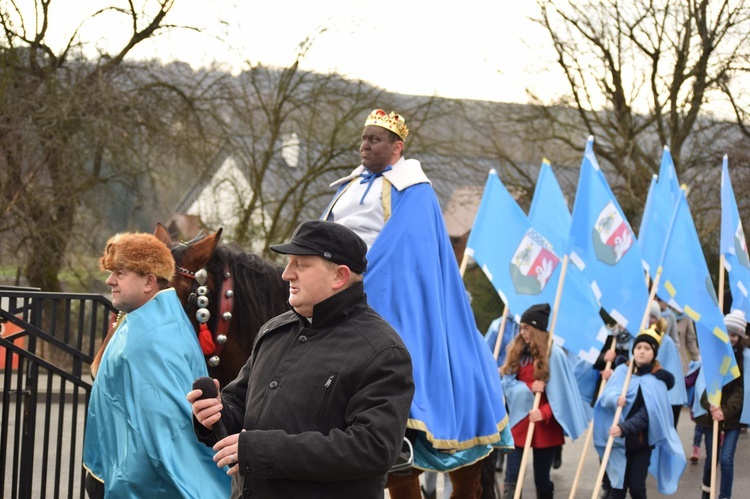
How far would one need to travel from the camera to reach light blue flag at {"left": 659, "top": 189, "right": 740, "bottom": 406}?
26.8 feet

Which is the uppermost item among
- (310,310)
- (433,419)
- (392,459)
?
(310,310)

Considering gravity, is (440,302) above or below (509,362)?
above

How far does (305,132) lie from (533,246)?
10073mm

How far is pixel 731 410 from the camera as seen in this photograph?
341 inches

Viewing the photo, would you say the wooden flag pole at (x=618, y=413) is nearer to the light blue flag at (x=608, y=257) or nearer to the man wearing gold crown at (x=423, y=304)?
the light blue flag at (x=608, y=257)

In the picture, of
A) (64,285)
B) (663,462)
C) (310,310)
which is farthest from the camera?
(64,285)

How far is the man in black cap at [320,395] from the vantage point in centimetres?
275

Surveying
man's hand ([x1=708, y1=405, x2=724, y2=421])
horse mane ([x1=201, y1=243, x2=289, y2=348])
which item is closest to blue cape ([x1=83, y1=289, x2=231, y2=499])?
horse mane ([x1=201, y1=243, x2=289, y2=348])

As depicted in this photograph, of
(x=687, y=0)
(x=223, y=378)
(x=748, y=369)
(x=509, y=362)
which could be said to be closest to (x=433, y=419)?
(x=223, y=378)

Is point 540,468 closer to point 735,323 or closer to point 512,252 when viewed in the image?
point 512,252

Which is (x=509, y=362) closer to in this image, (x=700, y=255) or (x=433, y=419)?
(x=700, y=255)

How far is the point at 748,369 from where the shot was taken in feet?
28.9

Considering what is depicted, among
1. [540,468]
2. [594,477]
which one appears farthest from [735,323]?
[594,477]

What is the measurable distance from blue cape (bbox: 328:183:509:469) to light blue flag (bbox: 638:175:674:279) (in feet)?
14.6
